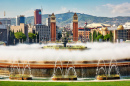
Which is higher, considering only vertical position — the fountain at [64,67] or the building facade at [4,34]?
the building facade at [4,34]

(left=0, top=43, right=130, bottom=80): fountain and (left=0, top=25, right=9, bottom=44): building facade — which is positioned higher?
(left=0, top=25, right=9, bottom=44): building facade

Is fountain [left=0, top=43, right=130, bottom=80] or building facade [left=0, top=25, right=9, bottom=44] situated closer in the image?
fountain [left=0, top=43, right=130, bottom=80]

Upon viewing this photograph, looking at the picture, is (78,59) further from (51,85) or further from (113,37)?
(113,37)

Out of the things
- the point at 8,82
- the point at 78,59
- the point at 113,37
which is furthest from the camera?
the point at 113,37

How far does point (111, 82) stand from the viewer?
2534cm

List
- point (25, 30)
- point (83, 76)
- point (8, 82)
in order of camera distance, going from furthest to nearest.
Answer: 1. point (25, 30)
2. point (83, 76)
3. point (8, 82)

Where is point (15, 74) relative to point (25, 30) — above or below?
below

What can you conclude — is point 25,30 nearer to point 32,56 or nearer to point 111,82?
point 32,56

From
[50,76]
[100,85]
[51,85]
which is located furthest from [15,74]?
[100,85]

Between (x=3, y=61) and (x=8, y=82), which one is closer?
(x=8, y=82)

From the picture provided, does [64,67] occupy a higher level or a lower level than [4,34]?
lower

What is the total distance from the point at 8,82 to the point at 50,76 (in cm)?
543

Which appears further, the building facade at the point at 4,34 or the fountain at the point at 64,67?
the building facade at the point at 4,34

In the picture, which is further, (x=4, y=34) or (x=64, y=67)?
(x=4, y=34)
